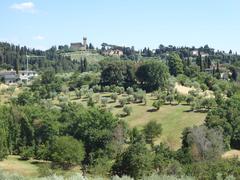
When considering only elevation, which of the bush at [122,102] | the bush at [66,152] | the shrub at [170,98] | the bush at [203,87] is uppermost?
the bush at [203,87]

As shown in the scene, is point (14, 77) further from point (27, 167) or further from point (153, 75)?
point (27, 167)

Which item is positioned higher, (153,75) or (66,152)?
(153,75)

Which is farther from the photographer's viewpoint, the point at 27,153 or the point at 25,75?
the point at 25,75

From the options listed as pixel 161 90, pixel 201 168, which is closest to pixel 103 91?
pixel 161 90

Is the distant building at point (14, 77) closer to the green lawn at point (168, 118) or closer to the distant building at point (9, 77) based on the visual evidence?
the distant building at point (9, 77)

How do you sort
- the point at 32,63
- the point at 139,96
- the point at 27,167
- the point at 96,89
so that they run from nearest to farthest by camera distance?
the point at 27,167, the point at 139,96, the point at 96,89, the point at 32,63

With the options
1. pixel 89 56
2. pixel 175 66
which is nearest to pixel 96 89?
pixel 175 66

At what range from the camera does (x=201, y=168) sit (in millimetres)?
36062

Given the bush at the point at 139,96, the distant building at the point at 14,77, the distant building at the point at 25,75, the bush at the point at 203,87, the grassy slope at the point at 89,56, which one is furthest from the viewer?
the grassy slope at the point at 89,56

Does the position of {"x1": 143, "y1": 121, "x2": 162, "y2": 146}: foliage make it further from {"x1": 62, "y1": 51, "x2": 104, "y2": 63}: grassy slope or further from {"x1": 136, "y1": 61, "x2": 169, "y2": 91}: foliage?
{"x1": 62, "y1": 51, "x2": 104, "y2": 63}: grassy slope

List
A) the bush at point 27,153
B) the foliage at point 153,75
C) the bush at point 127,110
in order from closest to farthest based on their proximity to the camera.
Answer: the bush at point 27,153 → the bush at point 127,110 → the foliage at point 153,75

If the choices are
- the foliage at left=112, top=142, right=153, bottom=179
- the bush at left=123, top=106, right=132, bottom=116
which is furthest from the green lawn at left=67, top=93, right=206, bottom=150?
the foliage at left=112, top=142, right=153, bottom=179

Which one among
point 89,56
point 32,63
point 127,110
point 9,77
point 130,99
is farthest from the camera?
point 89,56

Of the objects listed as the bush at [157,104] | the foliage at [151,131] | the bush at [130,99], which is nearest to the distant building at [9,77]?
the bush at [130,99]
